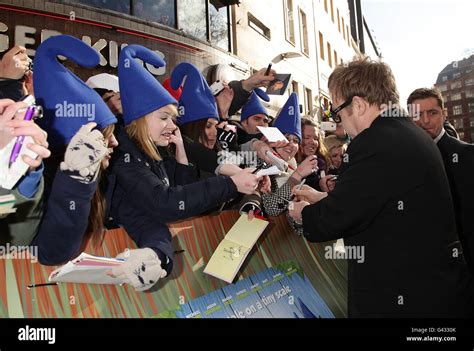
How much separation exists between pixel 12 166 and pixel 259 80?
224 cm

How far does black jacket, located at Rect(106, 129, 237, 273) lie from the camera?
5.20 ft

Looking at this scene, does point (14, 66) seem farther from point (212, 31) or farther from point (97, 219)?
point (212, 31)

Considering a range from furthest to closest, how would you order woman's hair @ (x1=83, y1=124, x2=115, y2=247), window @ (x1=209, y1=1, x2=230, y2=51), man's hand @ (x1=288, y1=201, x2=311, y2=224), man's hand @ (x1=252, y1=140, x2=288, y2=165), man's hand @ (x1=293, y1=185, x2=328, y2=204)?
window @ (x1=209, y1=1, x2=230, y2=51), man's hand @ (x1=252, y1=140, x2=288, y2=165), man's hand @ (x1=293, y1=185, x2=328, y2=204), man's hand @ (x1=288, y1=201, x2=311, y2=224), woman's hair @ (x1=83, y1=124, x2=115, y2=247)

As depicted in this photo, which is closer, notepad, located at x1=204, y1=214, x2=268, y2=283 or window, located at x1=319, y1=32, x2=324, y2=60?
notepad, located at x1=204, y1=214, x2=268, y2=283

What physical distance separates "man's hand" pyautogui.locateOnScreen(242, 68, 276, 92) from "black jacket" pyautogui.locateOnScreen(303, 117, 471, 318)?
1504 mm

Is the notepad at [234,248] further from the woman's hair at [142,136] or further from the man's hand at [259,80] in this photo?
the man's hand at [259,80]

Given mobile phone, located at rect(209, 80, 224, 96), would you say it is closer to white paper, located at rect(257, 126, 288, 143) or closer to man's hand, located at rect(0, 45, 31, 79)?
white paper, located at rect(257, 126, 288, 143)

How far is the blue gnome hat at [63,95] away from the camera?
4.93 ft

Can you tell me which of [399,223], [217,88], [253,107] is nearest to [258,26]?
[253,107]

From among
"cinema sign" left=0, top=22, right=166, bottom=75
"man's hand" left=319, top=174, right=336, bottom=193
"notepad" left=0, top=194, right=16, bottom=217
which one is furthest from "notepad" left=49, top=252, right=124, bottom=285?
"cinema sign" left=0, top=22, right=166, bottom=75

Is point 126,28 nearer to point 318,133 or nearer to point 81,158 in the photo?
point 318,133

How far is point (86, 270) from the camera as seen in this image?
1309 millimetres

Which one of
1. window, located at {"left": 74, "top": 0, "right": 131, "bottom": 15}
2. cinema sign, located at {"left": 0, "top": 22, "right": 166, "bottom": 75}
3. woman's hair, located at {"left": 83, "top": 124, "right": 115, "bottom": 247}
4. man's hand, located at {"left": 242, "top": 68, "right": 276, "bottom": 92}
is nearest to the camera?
woman's hair, located at {"left": 83, "top": 124, "right": 115, "bottom": 247}

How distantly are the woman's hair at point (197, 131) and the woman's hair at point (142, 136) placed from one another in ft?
2.75
